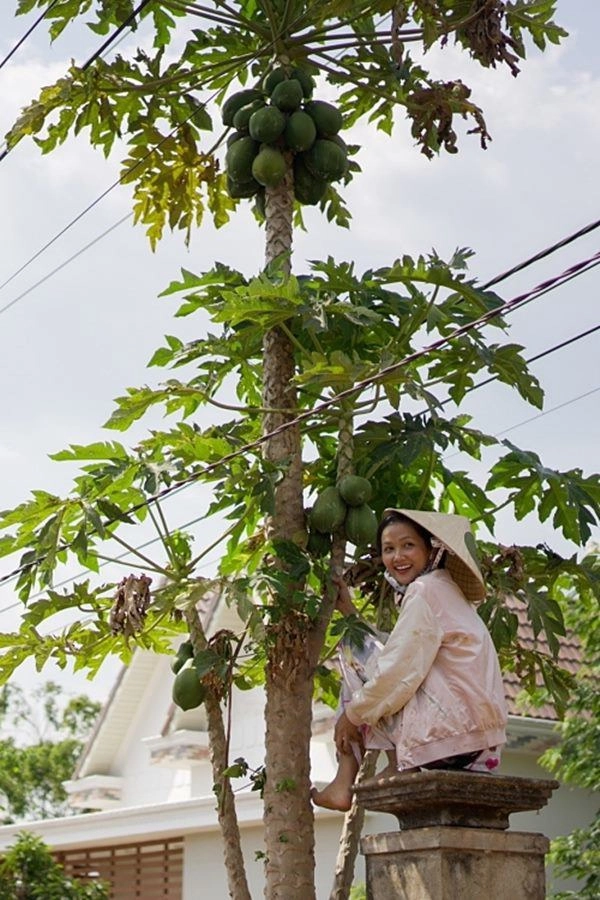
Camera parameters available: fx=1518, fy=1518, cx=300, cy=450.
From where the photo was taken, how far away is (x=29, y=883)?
12.6 meters

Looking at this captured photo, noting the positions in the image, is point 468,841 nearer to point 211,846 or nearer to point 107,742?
point 211,846

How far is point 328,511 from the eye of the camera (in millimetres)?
5777

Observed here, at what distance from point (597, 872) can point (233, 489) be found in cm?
573

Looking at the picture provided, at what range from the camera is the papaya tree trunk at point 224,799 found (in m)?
5.95

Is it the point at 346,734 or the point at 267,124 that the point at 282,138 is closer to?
the point at 267,124

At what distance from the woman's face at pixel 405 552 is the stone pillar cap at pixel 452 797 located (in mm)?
705

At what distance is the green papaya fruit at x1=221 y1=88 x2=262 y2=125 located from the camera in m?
6.71

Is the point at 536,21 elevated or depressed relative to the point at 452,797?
elevated

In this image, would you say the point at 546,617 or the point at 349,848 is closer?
the point at 349,848

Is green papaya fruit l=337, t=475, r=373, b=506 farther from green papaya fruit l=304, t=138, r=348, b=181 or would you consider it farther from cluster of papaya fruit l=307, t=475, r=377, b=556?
green papaya fruit l=304, t=138, r=348, b=181

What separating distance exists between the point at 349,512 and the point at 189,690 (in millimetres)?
944

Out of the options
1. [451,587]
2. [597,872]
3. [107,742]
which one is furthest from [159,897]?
[451,587]

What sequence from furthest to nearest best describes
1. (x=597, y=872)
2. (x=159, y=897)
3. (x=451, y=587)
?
1. (x=159, y=897)
2. (x=597, y=872)
3. (x=451, y=587)

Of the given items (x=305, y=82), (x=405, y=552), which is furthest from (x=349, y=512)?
(x=305, y=82)
